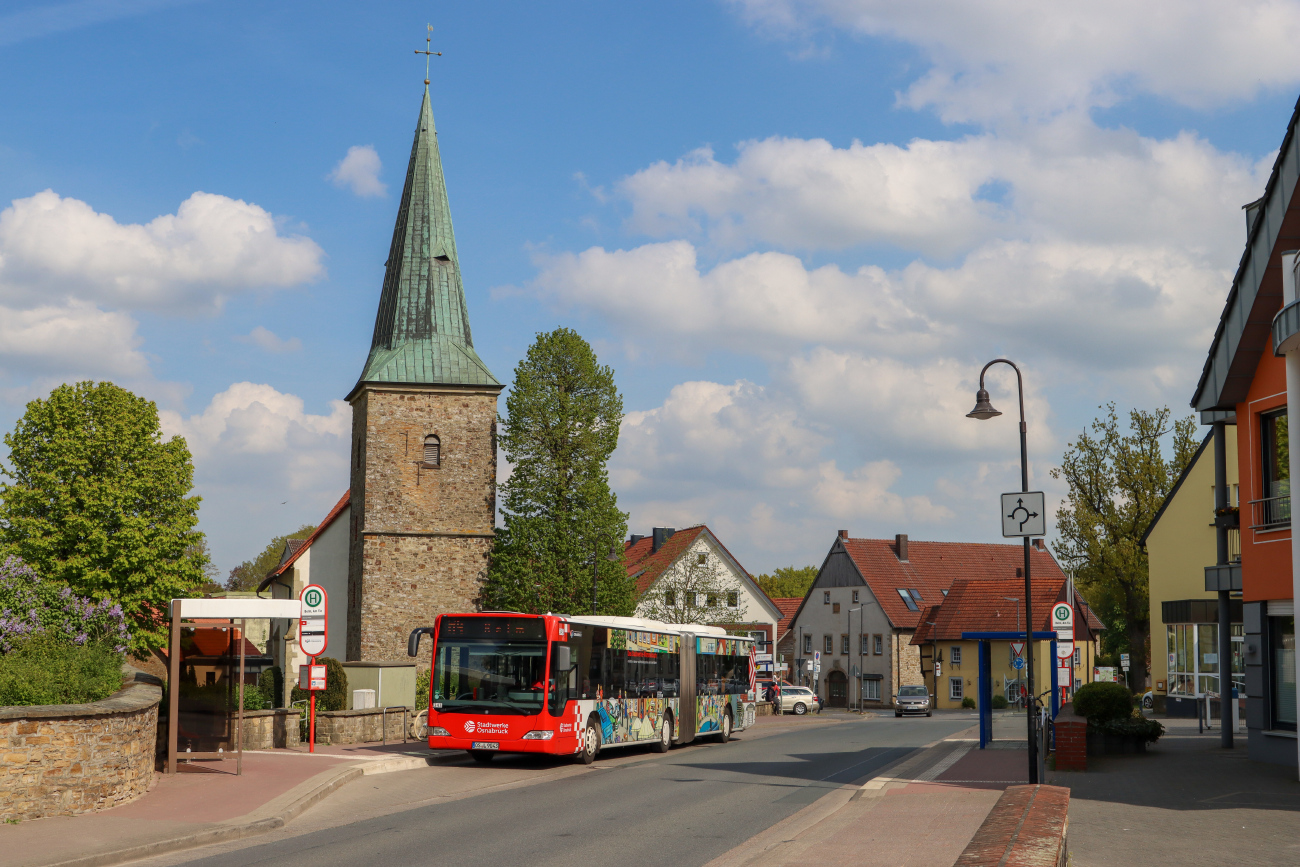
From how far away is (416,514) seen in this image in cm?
4244

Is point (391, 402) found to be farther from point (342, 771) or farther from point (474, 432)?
point (342, 771)

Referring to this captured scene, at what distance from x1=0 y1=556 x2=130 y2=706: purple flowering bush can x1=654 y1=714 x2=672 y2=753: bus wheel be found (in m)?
11.2

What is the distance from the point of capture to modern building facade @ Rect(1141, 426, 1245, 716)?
130 feet

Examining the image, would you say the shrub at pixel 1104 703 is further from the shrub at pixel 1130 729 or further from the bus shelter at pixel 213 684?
the bus shelter at pixel 213 684

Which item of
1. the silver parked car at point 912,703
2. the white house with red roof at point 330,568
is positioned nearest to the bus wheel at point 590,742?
the white house with red roof at point 330,568

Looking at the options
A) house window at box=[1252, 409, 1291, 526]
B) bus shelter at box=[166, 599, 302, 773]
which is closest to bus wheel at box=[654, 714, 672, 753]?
bus shelter at box=[166, 599, 302, 773]

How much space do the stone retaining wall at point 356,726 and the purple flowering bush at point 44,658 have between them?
13.8 feet

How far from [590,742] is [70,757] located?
10.9 metres

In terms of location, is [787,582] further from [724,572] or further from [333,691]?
[333,691]

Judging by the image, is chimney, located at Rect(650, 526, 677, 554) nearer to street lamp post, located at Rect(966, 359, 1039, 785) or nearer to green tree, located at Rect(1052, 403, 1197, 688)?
green tree, located at Rect(1052, 403, 1197, 688)

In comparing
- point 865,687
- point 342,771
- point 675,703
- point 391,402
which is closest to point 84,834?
point 342,771

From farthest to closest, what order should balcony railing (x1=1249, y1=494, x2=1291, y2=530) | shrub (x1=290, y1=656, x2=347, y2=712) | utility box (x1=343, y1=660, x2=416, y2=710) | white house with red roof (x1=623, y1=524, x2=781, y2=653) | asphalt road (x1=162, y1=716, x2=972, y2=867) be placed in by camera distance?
white house with red roof (x1=623, y1=524, x2=781, y2=653) → utility box (x1=343, y1=660, x2=416, y2=710) → shrub (x1=290, y1=656, x2=347, y2=712) → balcony railing (x1=1249, y1=494, x2=1291, y2=530) → asphalt road (x1=162, y1=716, x2=972, y2=867)

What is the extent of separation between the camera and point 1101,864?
10797 mm

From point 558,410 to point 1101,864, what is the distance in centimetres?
3465
